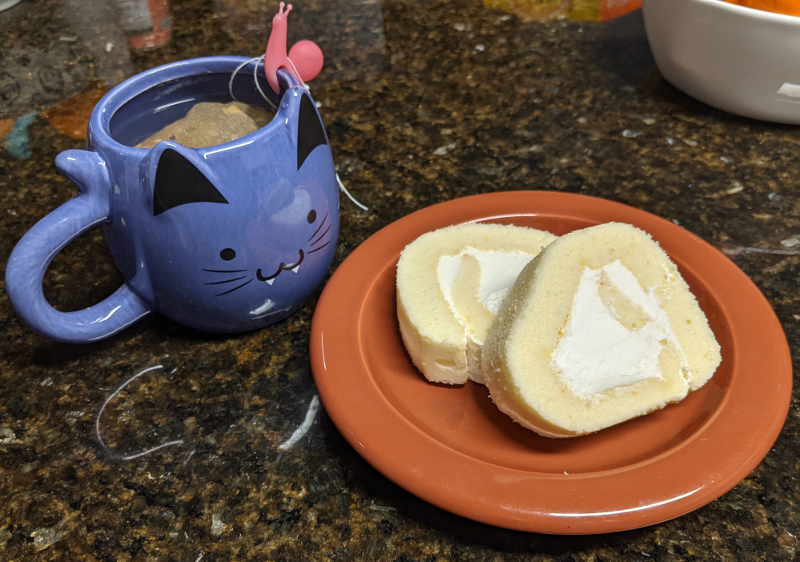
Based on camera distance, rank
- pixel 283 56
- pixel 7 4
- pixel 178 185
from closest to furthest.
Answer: pixel 178 185 < pixel 283 56 < pixel 7 4

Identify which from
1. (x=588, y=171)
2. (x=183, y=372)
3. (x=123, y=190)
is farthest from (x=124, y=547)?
Answer: (x=588, y=171)

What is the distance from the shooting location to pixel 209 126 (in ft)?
2.13

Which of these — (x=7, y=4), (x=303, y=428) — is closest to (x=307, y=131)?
(x=303, y=428)

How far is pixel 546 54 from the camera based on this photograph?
4.34ft

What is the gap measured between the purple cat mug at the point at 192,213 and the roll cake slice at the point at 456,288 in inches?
4.8

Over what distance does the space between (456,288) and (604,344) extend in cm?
18

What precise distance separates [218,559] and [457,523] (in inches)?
8.8

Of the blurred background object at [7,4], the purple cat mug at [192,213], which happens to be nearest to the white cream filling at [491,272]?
the purple cat mug at [192,213]

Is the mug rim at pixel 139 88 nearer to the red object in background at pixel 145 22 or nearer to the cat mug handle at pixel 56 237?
the cat mug handle at pixel 56 237

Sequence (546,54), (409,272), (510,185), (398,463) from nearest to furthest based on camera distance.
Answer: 1. (398,463)
2. (409,272)
3. (510,185)
4. (546,54)

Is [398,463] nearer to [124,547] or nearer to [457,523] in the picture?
[457,523]

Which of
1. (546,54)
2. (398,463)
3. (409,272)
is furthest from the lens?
(546,54)

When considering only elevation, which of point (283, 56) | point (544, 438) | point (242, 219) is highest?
point (283, 56)

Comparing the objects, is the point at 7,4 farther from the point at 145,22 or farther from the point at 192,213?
the point at 192,213
